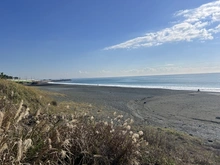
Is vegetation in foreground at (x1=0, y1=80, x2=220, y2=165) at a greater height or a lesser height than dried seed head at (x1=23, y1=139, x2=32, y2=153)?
lesser

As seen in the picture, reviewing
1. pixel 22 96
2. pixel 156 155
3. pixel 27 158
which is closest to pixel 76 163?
pixel 27 158

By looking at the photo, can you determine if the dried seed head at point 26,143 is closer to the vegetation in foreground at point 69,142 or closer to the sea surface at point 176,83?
the vegetation in foreground at point 69,142

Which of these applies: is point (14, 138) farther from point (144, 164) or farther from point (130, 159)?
point (144, 164)

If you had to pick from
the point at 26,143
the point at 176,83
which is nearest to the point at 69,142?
the point at 26,143

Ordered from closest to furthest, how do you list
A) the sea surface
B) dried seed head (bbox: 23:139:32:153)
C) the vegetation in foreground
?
dried seed head (bbox: 23:139:32:153) → the vegetation in foreground → the sea surface

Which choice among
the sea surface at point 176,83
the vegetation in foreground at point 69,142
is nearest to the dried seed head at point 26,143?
the vegetation in foreground at point 69,142

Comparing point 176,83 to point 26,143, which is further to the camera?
point 176,83

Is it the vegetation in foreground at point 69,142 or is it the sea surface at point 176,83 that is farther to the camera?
the sea surface at point 176,83

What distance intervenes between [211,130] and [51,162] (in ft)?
38.2

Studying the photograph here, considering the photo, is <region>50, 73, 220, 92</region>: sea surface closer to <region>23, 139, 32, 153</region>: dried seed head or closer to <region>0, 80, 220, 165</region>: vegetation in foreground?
<region>0, 80, 220, 165</region>: vegetation in foreground

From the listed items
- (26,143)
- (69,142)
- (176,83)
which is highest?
(26,143)

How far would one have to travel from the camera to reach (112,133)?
4.05m

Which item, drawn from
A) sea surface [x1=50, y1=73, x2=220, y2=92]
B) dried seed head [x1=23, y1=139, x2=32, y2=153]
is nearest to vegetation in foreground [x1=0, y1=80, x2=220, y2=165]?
dried seed head [x1=23, y1=139, x2=32, y2=153]

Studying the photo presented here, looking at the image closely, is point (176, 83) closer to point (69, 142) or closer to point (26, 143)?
point (69, 142)
